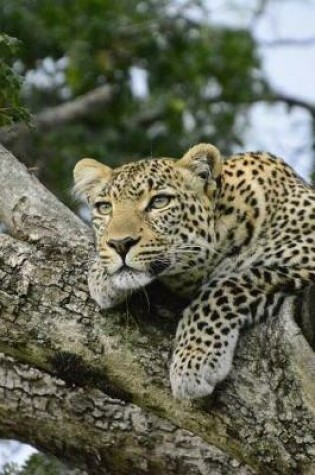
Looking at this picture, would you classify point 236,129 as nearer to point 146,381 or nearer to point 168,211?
point 168,211

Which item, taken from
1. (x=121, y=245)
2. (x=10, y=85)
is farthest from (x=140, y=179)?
(x=10, y=85)

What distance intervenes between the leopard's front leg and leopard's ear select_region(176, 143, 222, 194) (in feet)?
2.45

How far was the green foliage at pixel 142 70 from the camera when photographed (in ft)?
48.6

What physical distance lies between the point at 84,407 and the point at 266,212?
1.76 metres

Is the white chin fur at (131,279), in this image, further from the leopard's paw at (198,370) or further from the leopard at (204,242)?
the leopard's paw at (198,370)

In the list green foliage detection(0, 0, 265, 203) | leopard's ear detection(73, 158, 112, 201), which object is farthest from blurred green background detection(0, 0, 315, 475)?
leopard's ear detection(73, 158, 112, 201)

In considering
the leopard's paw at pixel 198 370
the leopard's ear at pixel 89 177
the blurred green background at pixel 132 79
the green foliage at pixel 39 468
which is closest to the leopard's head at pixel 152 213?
the leopard's ear at pixel 89 177

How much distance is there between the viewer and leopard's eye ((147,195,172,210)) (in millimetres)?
8047

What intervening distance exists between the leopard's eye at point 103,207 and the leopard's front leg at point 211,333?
83cm

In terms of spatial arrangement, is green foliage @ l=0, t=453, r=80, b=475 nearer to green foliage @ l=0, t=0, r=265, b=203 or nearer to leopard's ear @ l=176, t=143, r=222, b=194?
leopard's ear @ l=176, t=143, r=222, b=194

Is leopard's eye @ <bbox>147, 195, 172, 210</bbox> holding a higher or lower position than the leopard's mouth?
higher

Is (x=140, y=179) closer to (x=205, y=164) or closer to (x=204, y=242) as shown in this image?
(x=205, y=164)

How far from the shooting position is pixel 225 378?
7059 mm

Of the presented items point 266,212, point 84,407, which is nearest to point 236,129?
point 266,212
